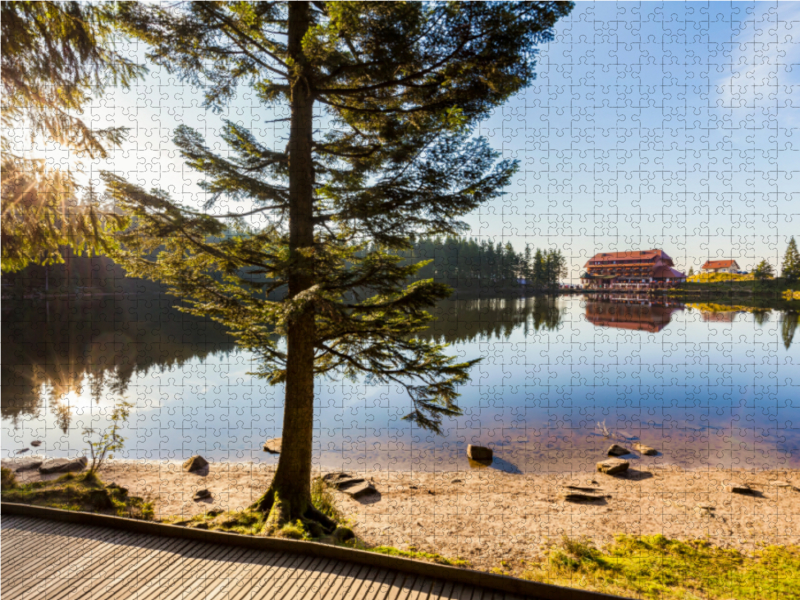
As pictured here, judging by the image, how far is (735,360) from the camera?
26.3 m

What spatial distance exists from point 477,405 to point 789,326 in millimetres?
36025

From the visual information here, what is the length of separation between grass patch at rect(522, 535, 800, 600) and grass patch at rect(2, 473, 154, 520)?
830 centimetres

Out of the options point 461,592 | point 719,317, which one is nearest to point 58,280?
point 461,592

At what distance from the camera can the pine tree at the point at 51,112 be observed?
5352 millimetres

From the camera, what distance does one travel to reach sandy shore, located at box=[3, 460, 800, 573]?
743 cm

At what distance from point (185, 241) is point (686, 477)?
14673 millimetres

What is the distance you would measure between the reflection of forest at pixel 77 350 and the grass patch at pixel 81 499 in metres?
4.17

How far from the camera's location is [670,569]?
5.85 meters

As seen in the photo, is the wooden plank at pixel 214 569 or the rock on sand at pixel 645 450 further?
the rock on sand at pixel 645 450

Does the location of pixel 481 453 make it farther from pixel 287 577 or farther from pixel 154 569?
pixel 154 569

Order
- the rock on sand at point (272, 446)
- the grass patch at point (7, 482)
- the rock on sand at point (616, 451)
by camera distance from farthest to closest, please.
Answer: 1. the rock on sand at point (272, 446)
2. the rock on sand at point (616, 451)
3. the grass patch at point (7, 482)

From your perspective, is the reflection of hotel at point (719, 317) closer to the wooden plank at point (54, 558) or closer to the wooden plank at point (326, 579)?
the wooden plank at point (326, 579)

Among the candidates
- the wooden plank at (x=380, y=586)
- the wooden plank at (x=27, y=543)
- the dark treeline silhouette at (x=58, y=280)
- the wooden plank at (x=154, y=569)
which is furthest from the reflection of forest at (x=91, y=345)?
the wooden plank at (x=154, y=569)

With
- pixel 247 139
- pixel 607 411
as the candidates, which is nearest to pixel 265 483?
pixel 247 139
